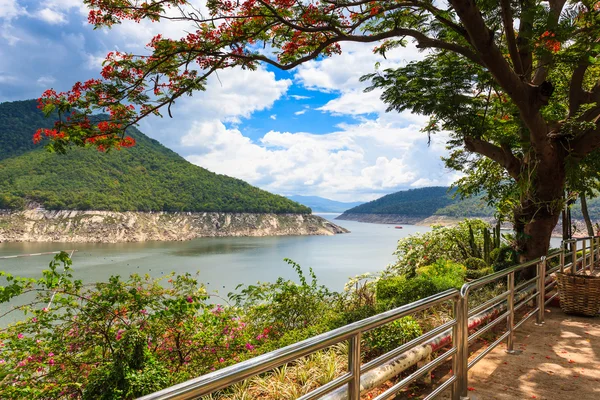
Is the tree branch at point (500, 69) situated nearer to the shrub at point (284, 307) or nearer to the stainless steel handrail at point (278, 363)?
the stainless steel handrail at point (278, 363)

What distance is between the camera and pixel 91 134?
15.5 ft

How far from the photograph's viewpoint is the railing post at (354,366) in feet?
5.31

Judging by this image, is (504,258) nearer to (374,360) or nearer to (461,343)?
(461,343)

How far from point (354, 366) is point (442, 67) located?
569cm

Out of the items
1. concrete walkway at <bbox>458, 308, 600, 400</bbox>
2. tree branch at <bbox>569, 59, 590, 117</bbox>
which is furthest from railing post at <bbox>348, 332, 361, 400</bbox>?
tree branch at <bbox>569, 59, 590, 117</bbox>

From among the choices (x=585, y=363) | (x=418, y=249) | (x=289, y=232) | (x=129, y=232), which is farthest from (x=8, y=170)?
(x=585, y=363)

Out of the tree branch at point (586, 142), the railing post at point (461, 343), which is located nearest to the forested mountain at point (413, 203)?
the tree branch at point (586, 142)

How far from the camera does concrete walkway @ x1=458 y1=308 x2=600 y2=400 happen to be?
2.79 meters

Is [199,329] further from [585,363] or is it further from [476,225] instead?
[476,225]

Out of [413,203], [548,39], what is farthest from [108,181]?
[548,39]

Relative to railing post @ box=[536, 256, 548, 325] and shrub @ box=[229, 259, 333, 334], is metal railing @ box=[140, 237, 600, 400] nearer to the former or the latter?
railing post @ box=[536, 256, 548, 325]

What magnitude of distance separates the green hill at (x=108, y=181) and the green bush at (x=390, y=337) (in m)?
64.0

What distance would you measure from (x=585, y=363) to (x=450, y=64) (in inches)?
180

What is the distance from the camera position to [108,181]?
7106 centimetres
